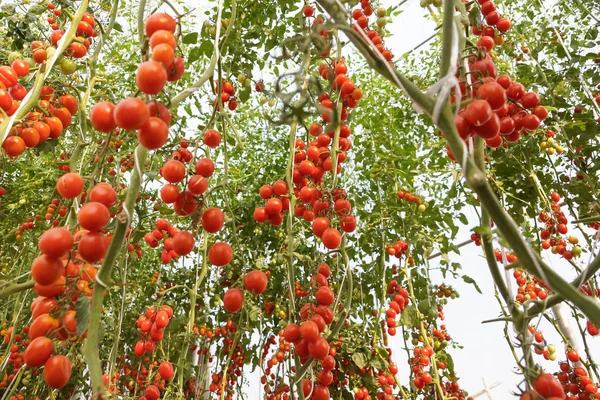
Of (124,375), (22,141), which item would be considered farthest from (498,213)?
(124,375)

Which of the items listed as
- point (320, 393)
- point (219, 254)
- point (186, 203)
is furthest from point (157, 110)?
point (320, 393)

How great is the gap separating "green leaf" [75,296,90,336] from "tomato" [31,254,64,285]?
0.05 meters

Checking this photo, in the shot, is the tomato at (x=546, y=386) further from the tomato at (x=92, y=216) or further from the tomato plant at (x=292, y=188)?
the tomato at (x=92, y=216)

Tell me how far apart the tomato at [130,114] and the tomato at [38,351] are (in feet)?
0.98

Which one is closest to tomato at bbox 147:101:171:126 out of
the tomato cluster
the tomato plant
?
the tomato plant

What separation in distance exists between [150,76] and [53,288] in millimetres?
317

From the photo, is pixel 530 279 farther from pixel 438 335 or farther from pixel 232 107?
pixel 232 107

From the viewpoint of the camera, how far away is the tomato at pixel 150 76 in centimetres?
51

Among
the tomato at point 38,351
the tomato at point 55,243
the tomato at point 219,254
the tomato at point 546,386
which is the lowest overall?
the tomato at point 546,386

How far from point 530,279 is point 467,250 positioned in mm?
1870

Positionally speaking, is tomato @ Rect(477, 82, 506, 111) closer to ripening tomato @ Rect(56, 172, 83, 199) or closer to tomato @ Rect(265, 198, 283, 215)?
tomato @ Rect(265, 198, 283, 215)

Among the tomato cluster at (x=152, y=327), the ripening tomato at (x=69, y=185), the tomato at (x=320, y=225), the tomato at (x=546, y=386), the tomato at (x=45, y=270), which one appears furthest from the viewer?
the tomato cluster at (x=152, y=327)

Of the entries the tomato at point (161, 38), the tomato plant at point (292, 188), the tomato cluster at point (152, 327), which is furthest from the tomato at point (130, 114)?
the tomato cluster at point (152, 327)

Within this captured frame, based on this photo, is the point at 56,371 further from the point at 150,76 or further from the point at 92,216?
the point at 150,76
